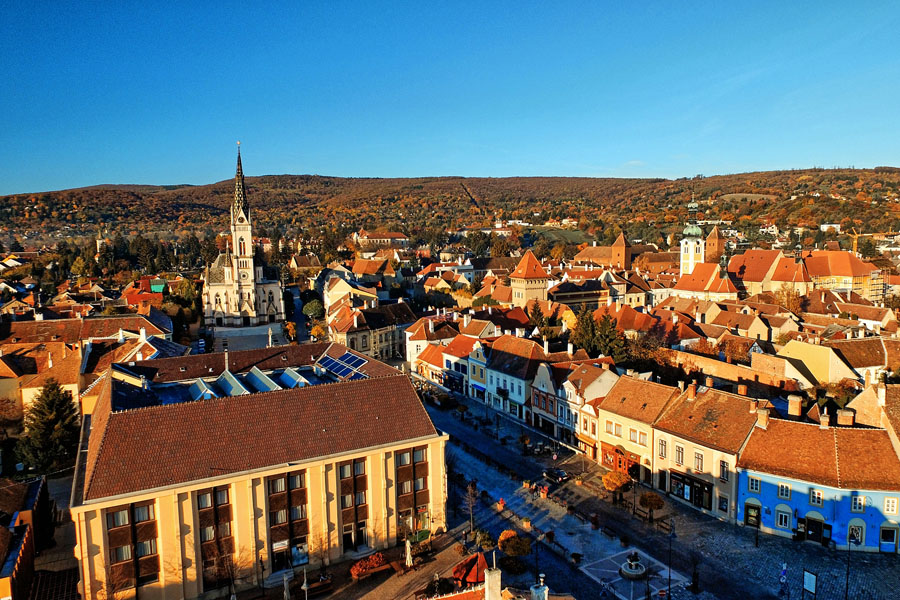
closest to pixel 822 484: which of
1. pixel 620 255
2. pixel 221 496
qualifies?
pixel 221 496

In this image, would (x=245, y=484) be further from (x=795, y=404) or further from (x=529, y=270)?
(x=529, y=270)

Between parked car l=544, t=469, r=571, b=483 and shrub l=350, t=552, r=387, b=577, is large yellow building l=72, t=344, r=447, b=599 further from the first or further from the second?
parked car l=544, t=469, r=571, b=483

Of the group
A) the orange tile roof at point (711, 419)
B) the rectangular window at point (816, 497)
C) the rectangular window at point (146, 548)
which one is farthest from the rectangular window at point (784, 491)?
the rectangular window at point (146, 548)

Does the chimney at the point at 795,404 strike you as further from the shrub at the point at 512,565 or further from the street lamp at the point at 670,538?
the shrub at the point at 512,565

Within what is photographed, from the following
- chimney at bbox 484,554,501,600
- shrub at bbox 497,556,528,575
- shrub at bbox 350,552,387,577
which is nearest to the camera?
chimney at bbox 484,554,501,600

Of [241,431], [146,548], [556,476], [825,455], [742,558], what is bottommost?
[742,558]

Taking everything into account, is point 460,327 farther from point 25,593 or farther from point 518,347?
point 25,593

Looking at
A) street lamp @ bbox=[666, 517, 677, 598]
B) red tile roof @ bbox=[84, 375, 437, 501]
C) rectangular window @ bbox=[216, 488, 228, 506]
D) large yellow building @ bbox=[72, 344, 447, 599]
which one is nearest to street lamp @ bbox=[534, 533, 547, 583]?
large yellow building @ bbox=[72, 344, 447, 599]
